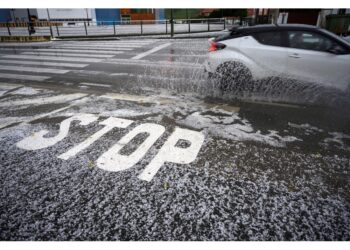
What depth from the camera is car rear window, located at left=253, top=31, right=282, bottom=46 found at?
492cm

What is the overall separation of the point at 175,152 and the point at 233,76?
9.68 feet

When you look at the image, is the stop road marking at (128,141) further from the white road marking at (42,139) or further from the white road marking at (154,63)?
the white road marking at (154,63)

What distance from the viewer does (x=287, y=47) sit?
4848 millimetres

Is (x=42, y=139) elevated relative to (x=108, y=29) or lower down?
lower down

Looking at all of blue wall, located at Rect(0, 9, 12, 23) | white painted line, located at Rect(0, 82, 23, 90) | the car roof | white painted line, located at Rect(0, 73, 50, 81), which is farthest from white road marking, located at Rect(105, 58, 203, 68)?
blue wall, located at Rect(0, 9, 12, 23)

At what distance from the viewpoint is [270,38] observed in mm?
4980

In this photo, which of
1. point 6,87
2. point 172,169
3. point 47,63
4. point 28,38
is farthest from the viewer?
point 28,38

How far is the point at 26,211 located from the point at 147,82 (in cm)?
494

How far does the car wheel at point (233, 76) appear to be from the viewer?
17.2ft

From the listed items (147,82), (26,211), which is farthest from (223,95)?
(26,211)

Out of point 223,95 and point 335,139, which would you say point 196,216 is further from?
point 223,95

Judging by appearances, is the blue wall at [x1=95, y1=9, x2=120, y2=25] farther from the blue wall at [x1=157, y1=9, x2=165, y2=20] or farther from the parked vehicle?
the parked vehicle

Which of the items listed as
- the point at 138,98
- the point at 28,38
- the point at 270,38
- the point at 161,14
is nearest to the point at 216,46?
the point at 270,38

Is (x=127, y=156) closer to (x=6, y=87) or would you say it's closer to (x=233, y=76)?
(x=233, y=76)
